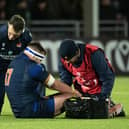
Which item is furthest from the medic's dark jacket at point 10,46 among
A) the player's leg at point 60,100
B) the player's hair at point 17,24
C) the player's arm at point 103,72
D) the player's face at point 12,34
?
the player's leg at point 60,100

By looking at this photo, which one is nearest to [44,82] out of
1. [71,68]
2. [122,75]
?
[71,68]

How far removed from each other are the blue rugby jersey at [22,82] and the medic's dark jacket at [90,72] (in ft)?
2.71

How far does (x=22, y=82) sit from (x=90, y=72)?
140cm

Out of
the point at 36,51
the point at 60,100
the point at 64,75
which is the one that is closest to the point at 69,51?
the point at 36,51

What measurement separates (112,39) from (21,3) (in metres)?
3.17

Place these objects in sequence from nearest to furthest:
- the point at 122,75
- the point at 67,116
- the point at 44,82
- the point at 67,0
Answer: the point at 44,82, the point at 67,116, the point at 122,75, the point at 67,0

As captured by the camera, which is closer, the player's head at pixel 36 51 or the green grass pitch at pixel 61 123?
the green grass pitch at pixel 61 123

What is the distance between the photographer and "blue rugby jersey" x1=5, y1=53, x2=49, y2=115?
1149cm

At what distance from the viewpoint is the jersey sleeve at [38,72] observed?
11.4m

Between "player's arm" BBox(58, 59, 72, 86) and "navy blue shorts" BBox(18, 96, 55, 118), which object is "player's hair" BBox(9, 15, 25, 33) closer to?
"player's arm" BBox(58, 59, 72, 86)

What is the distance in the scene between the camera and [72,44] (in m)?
11.7

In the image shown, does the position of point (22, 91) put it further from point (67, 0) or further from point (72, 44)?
point (67, 0)

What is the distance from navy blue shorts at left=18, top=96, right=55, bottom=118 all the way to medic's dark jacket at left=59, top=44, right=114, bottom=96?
84 cm

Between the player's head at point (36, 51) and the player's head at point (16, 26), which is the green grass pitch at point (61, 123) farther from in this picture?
the player's head at point (16, 26)
